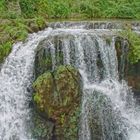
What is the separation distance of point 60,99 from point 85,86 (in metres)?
1.47

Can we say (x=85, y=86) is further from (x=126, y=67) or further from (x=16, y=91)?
(x=16, y=91)

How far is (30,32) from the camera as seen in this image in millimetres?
13805

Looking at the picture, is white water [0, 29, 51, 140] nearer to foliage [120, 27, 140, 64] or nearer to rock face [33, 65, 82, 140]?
rock face [33, 65, 82, 140]

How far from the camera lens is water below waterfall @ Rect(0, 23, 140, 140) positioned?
1187 centimetres

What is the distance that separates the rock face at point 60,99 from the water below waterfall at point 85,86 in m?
0.40

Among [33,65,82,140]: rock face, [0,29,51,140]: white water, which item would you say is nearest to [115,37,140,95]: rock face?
[33,65,82,140]: rock face

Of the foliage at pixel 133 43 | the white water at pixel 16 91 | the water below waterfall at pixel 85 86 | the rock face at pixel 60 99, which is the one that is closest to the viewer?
the rock face at pixel 60 99

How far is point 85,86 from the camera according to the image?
41.1 feet

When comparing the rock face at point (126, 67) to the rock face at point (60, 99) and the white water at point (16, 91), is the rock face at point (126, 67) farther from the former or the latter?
the white water at point (16, 91)

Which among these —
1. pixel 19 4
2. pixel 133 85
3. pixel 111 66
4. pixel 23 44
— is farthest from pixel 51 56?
pixel 19 4

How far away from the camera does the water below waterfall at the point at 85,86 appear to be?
11.9 metres

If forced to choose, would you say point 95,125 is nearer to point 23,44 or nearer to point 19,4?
point 23,44

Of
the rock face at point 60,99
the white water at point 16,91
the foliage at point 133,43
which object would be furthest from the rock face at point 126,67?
the white water at point 16,91

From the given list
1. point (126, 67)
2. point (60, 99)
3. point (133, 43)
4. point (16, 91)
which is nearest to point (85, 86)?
point (60, 99)
